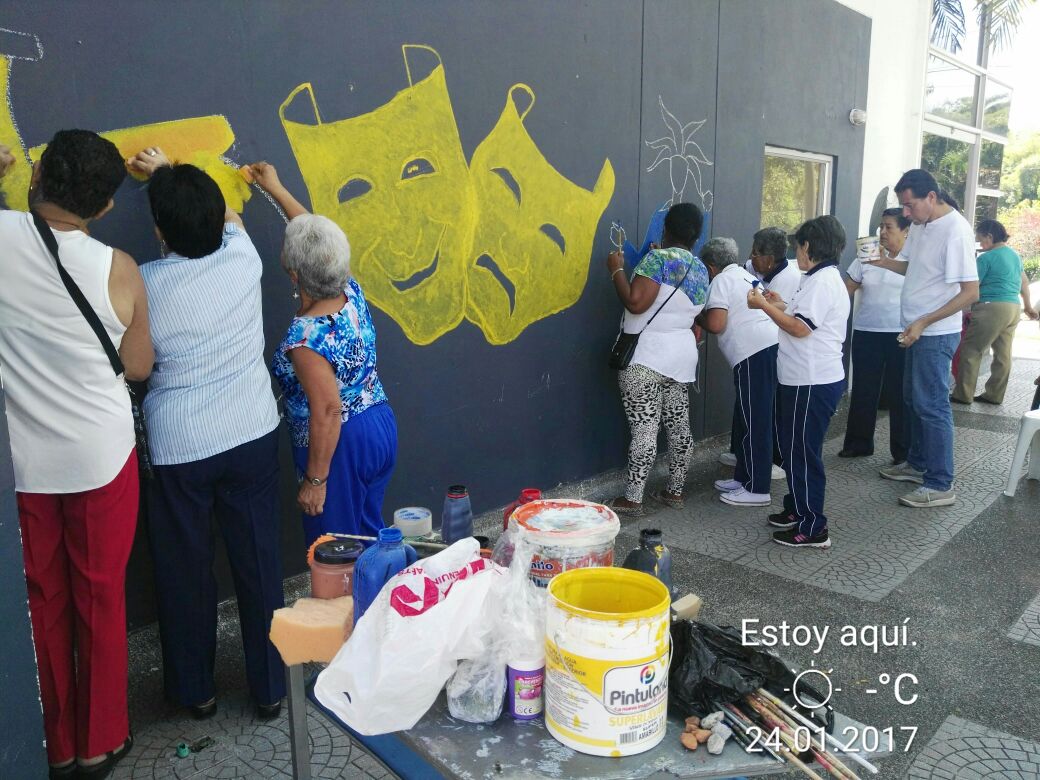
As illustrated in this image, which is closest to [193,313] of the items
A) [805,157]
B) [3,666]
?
[3,666]

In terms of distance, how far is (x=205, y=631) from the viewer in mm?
2678

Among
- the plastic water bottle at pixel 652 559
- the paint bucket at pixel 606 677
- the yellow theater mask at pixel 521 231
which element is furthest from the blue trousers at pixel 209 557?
the yellow theater mask at pixel 521 231

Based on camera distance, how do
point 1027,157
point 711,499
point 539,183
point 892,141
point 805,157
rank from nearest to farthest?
point 539,183, point 711,499, point 805,157, point 892,141, point 1027,157

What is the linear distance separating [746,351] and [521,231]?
1667 millimetres

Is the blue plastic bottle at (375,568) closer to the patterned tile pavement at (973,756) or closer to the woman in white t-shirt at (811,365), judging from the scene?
the patterned tile pavement at (973,756)

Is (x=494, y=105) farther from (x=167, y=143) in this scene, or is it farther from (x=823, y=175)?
(x=823, y=175)

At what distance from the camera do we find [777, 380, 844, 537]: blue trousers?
418 centimetres

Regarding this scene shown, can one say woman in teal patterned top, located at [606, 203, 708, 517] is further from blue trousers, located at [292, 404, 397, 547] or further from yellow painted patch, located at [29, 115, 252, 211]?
yellow painted patch, located at [29, 115, 252, 211]

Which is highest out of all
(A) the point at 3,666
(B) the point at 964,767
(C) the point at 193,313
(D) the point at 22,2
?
(D) the point at 22,2

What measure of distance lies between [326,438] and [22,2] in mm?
1727

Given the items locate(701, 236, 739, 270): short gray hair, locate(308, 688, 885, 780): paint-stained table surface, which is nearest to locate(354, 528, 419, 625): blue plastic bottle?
locate(308, 688, 885, 780): paint-stained table surface

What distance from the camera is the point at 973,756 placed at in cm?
256

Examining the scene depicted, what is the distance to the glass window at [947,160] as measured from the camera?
940 centimetres

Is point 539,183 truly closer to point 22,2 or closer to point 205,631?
point 22,2
